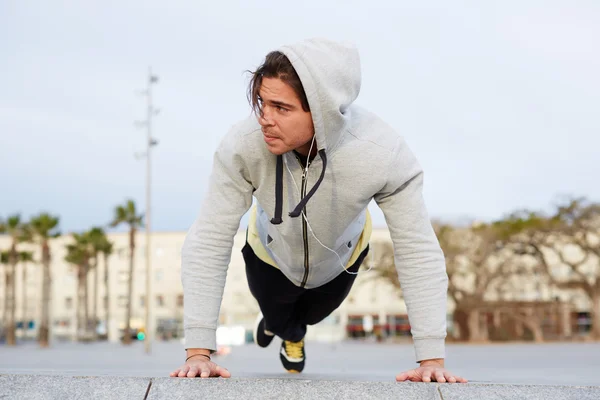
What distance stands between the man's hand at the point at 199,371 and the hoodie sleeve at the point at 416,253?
86 cm

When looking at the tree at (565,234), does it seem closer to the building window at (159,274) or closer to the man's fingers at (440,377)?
the man's fingers at (440,377)

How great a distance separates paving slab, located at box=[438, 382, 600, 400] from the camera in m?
2.63

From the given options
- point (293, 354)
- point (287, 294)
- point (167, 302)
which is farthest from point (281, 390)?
point (167, 302)

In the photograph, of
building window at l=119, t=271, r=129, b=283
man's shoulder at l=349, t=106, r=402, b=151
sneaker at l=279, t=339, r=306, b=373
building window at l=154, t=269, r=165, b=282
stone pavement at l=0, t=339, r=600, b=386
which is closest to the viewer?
man's shoulder at l=349, t=106, r=402, b=151

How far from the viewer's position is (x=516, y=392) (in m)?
2.65

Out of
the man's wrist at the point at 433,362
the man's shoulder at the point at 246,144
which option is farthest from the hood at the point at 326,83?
the man's wrist at the point at 433,362

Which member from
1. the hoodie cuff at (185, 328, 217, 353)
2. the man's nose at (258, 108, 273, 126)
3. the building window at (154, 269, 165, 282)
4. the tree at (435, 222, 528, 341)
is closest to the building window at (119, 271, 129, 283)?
the building window at (154, 269, 165, 282)

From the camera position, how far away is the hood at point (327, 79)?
10.0 feet

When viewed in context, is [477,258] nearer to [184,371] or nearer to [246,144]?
[246,144]

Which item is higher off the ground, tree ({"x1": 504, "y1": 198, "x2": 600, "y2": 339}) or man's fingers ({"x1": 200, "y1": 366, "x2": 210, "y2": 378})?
tree ({"x1": 504, "y1": 198, "x2": 600, "y2": 339})

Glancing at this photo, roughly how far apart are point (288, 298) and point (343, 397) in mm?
2109

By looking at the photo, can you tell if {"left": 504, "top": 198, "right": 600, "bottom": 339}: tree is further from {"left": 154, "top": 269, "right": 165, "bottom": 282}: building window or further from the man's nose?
{"left": 154, "top": 269, "right": 165, "bottom": 282}: building window

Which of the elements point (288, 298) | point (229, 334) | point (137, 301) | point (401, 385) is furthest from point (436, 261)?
point (137, 301)

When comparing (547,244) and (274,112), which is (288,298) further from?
(547,244)
